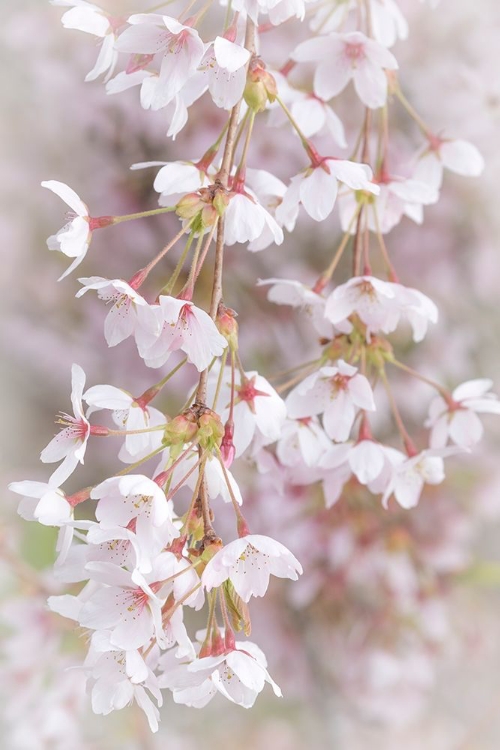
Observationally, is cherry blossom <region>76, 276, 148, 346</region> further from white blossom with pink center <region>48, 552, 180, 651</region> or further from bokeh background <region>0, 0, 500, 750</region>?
bokeh background <region>0, 0, 500, 750</region>

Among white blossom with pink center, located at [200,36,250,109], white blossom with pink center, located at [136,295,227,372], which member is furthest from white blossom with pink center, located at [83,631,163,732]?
white blossom with pink center, located at [200,36,250,109]

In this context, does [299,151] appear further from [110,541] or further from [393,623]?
[110,541]

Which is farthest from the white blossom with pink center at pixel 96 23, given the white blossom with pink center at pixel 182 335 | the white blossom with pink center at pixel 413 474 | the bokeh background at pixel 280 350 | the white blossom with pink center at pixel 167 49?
the bokeh background at pixel 280 350

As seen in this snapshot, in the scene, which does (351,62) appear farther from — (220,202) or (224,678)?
(224,678)

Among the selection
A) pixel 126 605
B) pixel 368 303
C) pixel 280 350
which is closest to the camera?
pixel 126 605

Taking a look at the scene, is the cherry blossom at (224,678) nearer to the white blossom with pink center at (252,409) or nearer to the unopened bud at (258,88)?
the white blossom with pink center at (252,409)

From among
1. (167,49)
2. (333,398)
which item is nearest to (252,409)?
(333,398)
